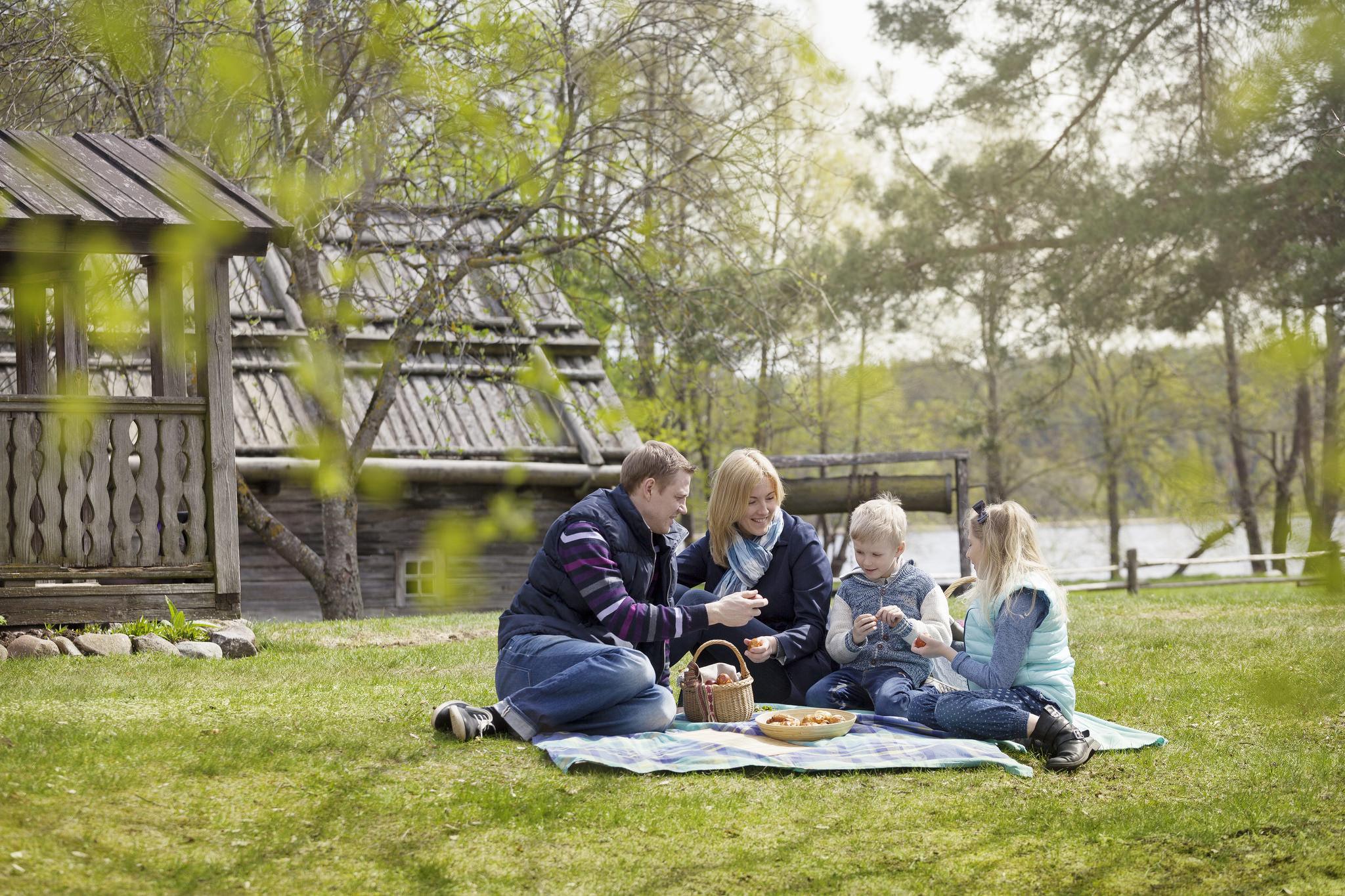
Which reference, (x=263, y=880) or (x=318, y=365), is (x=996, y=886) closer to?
(x=263, y=880)

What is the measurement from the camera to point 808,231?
2461 centimetres

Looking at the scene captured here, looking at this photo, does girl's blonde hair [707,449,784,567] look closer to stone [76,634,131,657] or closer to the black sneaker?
the black sneaker

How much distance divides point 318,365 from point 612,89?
3680mm

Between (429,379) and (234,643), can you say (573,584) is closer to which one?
(234,643)

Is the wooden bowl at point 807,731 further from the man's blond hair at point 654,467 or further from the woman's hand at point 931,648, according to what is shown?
the man's blond hair at point 654,467

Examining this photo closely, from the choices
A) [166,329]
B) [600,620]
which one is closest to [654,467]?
[600,620]

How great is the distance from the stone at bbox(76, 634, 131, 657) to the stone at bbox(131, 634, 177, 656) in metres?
0.07

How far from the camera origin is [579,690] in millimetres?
5176

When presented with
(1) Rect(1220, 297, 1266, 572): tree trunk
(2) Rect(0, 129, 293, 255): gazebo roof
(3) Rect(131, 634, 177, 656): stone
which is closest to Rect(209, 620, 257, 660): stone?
(3) Rect(131, 634, 177, 656): stone

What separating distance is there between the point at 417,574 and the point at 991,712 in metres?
10.8

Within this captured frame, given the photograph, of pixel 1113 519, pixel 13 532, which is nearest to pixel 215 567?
pixel 13 532

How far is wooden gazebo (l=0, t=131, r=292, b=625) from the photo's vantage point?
23.7 ft

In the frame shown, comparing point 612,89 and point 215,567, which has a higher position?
point 612,89

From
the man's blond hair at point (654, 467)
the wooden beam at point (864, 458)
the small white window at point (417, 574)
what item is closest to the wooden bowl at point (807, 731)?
the man's blond hair at point (654, 467)
